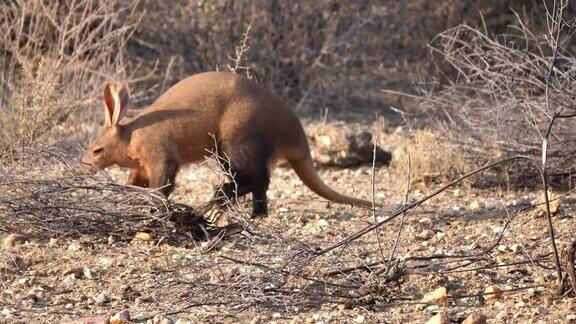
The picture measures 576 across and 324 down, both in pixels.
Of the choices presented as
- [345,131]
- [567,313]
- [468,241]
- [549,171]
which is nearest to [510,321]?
[567,313]

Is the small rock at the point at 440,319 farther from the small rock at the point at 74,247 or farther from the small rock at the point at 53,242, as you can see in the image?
the small rock at the point at 53,242

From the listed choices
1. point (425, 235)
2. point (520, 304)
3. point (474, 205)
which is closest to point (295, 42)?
point (474, 205)

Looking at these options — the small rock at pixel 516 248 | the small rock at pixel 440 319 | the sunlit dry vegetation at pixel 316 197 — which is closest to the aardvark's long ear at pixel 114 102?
the sunlit dry vegetation at pixel 316 197

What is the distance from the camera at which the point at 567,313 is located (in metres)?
5.39

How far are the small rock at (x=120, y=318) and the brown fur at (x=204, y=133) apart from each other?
2.02 meters

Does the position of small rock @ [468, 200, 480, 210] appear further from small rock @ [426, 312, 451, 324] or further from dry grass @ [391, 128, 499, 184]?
small rock @ [426, 312, 451, 324]

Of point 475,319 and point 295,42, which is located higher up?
point 475,319

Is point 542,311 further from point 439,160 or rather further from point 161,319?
point 439,160

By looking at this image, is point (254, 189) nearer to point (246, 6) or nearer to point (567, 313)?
point (567, 313)

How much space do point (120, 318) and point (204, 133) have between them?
2.28 m

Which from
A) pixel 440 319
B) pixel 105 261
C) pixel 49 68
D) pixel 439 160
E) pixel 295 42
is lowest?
pixel 295 42

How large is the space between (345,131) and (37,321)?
14.3 ft

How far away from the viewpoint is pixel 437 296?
18.5 ft

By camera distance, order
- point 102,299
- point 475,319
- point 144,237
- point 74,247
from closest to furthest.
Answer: point 475,319
point 102,299
point 74,247
point 144,237
